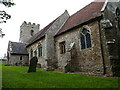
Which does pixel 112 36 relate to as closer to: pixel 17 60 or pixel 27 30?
pixel 17 60

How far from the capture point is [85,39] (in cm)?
1495

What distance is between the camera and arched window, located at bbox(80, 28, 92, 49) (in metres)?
14.5

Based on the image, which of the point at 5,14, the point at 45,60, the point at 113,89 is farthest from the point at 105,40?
the point at 45,60

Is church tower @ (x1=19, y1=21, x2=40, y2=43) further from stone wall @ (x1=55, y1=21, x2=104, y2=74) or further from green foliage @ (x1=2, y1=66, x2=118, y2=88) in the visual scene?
green foliage @ (x1=2, y1=66, x2=118, y2=88)

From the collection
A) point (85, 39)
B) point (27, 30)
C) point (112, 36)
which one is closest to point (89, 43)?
point (85, 39)

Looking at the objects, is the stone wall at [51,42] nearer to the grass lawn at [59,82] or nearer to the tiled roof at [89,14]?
the tiled roof at [89,14]

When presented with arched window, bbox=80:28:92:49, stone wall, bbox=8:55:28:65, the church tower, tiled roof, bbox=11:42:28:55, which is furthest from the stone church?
the church tower

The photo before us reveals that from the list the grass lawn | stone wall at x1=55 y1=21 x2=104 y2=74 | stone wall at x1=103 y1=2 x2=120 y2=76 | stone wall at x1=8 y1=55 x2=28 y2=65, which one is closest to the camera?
the grass lawn

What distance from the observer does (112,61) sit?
441 inches

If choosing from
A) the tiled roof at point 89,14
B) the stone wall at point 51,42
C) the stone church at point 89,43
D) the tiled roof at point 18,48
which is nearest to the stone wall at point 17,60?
the tiled roof at point 18,48

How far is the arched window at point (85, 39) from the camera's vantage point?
47.5 feet

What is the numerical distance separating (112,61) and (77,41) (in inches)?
228

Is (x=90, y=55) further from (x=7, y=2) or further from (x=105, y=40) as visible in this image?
(x=7, y=2)

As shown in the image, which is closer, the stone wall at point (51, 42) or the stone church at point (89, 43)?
the stone church at point (89, 43)
